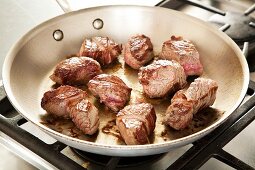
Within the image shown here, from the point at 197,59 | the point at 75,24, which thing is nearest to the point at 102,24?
the point at 75,24

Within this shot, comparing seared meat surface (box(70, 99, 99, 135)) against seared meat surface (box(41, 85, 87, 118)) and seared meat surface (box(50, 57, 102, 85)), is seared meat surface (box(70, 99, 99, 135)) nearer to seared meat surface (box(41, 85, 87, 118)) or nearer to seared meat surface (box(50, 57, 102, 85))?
seared meat surface (box(41, 85, 87, 118))

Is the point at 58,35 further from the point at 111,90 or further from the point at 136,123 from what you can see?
the point at 136,123

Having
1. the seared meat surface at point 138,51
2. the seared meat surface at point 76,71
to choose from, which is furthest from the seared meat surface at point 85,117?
the seared meat surface at point 138,51

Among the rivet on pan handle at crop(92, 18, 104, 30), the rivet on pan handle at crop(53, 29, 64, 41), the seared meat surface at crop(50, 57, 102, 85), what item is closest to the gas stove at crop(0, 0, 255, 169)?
the seared meat surface at crop(50, 57, 102, 85)

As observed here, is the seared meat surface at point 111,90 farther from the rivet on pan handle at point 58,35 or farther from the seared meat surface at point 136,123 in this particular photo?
the rivet on pan handle at point 58,35

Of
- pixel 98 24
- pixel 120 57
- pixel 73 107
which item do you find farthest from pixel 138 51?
pixel 73 107

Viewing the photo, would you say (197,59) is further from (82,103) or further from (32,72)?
(32,72)

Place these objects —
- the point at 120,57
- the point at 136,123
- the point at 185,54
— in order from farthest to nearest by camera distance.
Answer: the point at 120,57 < the point at 185,54 < the point at 136,123
